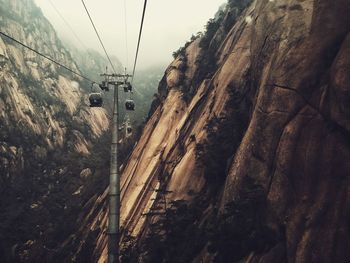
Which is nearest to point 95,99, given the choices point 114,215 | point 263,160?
point 114,215

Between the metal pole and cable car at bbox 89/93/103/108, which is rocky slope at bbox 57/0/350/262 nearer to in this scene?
the metal pole

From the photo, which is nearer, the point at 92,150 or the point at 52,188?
the point at 52,188

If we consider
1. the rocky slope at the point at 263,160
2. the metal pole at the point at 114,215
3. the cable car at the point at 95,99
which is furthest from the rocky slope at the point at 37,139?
the metal pole at the point at 114,215

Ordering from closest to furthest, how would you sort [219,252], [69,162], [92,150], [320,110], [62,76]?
[320,110], [219,252], [69,162], [92,150], [62,76]

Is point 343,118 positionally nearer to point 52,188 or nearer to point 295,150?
point 295,150

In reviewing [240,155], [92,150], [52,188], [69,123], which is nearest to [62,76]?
[69,123]

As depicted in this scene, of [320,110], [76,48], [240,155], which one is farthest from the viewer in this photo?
[76,48]
